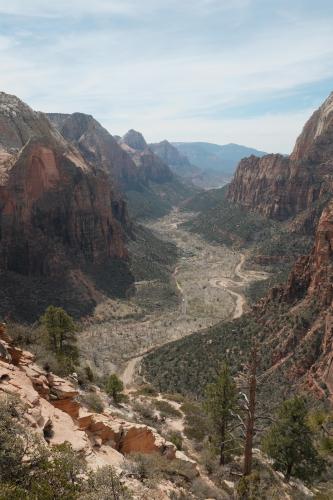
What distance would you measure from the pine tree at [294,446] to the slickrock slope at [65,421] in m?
8.08

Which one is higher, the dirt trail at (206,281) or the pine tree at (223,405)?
the pine tree at (223,405)

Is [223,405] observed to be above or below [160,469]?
below

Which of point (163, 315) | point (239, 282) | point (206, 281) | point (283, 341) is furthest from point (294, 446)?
point (206, 281)

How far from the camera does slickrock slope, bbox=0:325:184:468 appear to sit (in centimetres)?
1711

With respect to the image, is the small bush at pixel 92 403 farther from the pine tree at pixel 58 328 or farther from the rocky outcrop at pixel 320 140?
the rocky outcrop at pixel 320 140

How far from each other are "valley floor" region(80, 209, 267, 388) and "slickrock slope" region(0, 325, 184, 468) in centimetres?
3488

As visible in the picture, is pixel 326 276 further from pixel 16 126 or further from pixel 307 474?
pixel 16 126

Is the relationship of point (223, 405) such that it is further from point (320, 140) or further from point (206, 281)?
point (320, 140)

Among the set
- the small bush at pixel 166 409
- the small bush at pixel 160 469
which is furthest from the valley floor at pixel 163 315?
the small bush at pixel 160 469

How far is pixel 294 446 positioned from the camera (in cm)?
2572

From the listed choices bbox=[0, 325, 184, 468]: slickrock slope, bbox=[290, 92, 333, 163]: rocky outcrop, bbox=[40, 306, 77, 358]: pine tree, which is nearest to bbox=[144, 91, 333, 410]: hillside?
bbox=[40, 306, 77, 358]: pine tree

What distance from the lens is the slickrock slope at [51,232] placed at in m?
83.6

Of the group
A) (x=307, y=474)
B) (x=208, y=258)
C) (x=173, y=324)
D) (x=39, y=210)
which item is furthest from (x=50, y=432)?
(x=208, y=258)

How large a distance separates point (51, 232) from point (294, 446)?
261ft
